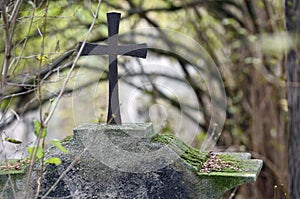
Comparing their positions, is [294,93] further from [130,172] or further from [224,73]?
[130,172]

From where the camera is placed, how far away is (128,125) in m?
2.58

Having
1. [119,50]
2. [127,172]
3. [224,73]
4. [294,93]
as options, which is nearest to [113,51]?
[119,50]

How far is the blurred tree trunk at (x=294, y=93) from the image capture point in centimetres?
474

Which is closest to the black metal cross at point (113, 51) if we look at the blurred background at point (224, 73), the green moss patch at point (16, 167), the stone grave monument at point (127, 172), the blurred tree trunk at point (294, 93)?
the stone grave monument at point (127, 172)

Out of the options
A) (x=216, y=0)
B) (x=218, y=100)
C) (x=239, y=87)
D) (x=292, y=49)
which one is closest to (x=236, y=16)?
(x=216, y=0)

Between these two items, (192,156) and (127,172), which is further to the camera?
(192,156)

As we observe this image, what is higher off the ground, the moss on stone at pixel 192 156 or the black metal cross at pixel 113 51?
the black metal cross at pixel 113 51

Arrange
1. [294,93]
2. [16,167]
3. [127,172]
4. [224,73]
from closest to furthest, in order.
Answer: [127,172] < [16,167] < [294,93] < [224,73]

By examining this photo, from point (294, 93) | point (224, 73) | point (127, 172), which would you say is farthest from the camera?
point (224, 73)

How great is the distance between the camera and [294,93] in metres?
4.82

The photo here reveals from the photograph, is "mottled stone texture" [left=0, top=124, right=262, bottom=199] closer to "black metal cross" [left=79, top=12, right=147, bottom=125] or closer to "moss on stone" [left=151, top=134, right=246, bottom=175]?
"moss on stone" [left=151, top=134, right=246, bottom=175]

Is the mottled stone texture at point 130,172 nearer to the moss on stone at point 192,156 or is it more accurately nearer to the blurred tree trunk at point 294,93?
the moss on stone at point 192,156

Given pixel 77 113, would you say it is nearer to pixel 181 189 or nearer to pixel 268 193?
pixel 181 189

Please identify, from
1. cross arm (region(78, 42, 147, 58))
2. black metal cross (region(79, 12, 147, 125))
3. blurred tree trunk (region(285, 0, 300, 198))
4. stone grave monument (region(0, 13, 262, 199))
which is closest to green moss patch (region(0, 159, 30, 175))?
stone grave monument (region(0, 13, 262, 199))
